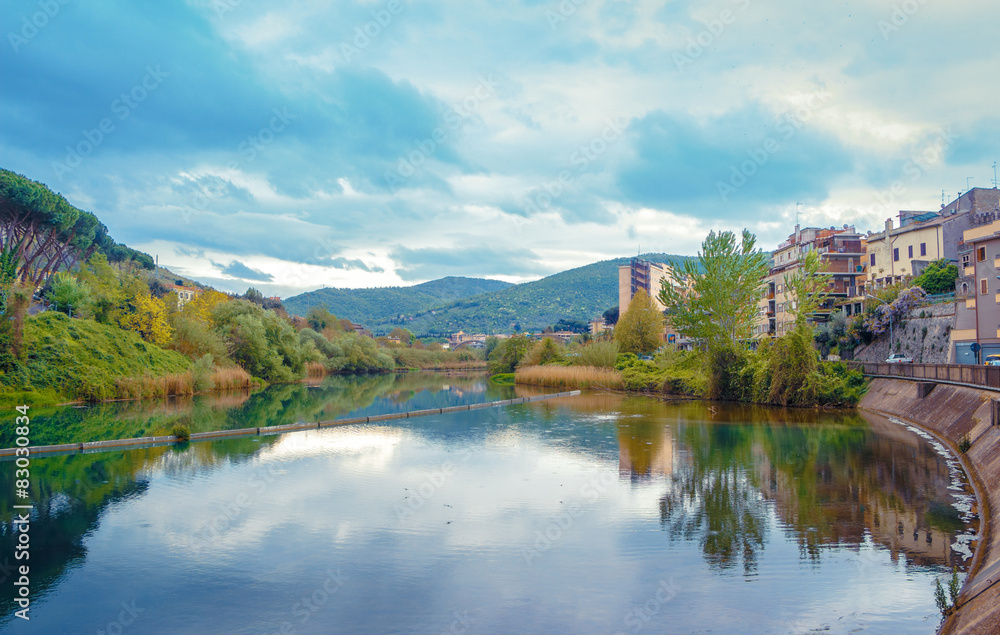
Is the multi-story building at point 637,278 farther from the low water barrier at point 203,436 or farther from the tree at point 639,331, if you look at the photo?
the low water barrier at point 203,436

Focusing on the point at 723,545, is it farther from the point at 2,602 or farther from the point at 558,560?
the point at 2,602

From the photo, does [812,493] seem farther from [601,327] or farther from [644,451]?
[601,327]

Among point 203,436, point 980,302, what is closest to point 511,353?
point 980,302

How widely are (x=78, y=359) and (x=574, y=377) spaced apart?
33324 millimetres

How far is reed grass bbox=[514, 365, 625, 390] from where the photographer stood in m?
48.2

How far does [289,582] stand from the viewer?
900 cm

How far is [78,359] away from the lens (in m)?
33.8

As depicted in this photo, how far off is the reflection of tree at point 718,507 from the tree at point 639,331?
123ft

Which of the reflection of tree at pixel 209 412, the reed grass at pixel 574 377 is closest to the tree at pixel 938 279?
the reed grass at pixel 574 377

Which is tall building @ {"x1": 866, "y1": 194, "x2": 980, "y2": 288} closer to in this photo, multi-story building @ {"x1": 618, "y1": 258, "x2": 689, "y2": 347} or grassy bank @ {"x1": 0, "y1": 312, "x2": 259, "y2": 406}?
multi-story building @ {"x1": 618, "y1": 258, "x2": 689, "y2": 347}

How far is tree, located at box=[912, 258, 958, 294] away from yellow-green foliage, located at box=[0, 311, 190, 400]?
50176mm

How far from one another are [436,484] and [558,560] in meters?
5.93

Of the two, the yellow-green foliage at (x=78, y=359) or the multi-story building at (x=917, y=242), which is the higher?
the multi-story building at (x=917, y=242)

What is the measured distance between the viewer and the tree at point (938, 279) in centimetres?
4144
